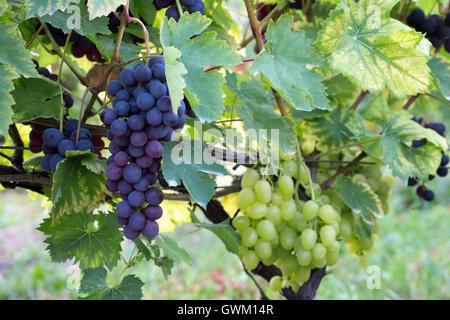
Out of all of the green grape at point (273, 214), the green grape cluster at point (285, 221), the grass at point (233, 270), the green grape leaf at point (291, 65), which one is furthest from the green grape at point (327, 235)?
the grass at point (233, 270)

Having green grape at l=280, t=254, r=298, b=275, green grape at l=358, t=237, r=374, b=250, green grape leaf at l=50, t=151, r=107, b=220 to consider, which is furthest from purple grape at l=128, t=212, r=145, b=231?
green grape at l=358, t=237, r=374, b=250

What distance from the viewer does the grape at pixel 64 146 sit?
2.35 feet

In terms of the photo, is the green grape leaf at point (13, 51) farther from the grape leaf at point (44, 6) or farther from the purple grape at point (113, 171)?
the purple grape at point (113, 171)

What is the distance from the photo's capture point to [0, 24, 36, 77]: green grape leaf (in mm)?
586

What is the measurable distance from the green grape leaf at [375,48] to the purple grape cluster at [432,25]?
1.31ft

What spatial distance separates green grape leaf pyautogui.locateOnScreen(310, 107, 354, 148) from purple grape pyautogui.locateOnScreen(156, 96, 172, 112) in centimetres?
63

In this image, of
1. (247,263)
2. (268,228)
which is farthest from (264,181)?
(247,263)

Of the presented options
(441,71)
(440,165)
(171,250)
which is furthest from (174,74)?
(440,165)

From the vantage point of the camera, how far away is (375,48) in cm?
76

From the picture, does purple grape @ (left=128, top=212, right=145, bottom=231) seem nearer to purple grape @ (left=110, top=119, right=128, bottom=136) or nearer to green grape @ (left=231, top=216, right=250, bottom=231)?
purple grape @ (left=110, top=119, right=128, bottom=136)

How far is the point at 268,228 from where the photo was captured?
999 mm

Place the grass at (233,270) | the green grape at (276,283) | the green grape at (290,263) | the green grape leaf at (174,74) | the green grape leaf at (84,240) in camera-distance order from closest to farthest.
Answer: the green grape leaf at (174,74) → the green grape leaf at (84,240) → the green grape at (290,263) → the green grape at (276,283) → the grass at (233,270)
